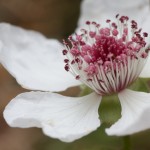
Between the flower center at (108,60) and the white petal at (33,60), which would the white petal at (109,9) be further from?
the flower center at (108,60)

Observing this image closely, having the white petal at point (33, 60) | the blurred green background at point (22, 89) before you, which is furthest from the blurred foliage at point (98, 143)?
the white petal at point (33, 60)

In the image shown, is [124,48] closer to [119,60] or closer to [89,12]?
[119,60]

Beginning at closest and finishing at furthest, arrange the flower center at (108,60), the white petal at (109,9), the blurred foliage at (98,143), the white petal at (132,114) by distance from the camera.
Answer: the white petal at (132,114) → the flower center at (108,60) → the white petal at (109,9) → the blurred foliage at (98,143)

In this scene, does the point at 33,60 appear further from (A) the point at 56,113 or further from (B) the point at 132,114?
(B) the point at 132,114

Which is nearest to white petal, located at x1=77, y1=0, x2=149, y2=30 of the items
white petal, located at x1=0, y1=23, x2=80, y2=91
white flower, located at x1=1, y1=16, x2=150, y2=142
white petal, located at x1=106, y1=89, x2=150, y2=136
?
white petal, located at x1=0, y1=23, x2=80, y2=91

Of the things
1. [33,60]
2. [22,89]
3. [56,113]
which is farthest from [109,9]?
[22,89]

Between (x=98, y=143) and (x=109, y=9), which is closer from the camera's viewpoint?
(x=109, y=9)

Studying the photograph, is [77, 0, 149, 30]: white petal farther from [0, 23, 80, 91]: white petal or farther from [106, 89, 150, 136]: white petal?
[106, 89, 150, 136]: white petal
